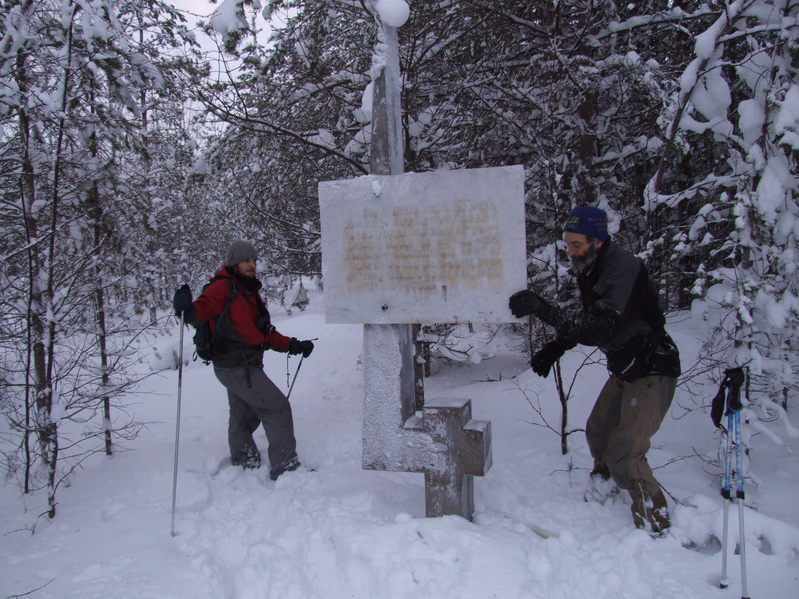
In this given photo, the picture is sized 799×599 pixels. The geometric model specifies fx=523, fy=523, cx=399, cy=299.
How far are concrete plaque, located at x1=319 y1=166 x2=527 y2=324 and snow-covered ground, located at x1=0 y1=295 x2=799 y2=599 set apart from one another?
4.46ft

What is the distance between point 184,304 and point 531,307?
2.55 m

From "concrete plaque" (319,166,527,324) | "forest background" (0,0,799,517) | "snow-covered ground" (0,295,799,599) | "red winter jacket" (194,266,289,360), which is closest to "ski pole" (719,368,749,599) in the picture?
"snow-covered ground" (0,295,799,599)

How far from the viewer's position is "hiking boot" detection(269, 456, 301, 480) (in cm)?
447

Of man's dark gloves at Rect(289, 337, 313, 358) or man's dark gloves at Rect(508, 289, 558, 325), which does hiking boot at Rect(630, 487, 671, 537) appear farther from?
man's dark gloves at Rect(289, 337, 313, 358)

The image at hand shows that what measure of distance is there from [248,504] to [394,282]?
2058 mm

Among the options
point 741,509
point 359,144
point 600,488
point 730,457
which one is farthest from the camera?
point 359,144

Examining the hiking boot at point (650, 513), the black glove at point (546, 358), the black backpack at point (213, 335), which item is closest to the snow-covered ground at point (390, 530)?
the hiking boot at point (650, 513)

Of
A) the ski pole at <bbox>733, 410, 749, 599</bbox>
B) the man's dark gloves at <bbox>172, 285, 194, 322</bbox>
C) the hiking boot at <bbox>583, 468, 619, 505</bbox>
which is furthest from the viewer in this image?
the man's dark gloves at <bbox>172, 285, 194, 322</bbox>

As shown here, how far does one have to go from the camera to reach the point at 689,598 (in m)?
2.60

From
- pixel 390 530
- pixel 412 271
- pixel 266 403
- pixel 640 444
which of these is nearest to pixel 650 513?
pixel 640 444

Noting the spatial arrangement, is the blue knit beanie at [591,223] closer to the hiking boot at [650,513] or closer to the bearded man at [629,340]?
the bearded man at [629,340]

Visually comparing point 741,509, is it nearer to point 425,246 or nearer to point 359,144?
point 425,246

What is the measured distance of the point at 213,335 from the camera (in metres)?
4.33

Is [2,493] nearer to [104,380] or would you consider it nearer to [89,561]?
[104,380]
